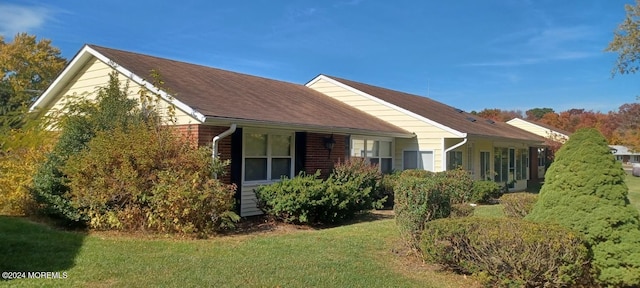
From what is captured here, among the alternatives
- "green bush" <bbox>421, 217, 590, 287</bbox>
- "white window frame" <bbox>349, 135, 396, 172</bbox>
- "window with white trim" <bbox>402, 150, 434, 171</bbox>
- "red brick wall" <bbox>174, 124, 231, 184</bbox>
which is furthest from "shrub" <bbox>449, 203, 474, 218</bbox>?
"window with white trim" <bbox>402, 150, 434, 171</bbox>

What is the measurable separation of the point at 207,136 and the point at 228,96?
2.76m

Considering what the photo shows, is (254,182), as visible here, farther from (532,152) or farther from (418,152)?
(532,152)

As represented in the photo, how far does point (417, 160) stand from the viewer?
17.8m

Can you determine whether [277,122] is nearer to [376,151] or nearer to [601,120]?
[376,151]

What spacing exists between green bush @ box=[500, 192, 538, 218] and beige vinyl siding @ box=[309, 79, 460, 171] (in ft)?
27.1

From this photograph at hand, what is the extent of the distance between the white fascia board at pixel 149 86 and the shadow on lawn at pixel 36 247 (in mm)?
3330

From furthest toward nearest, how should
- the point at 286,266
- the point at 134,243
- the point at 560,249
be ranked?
the point at 134,243 → the point at 286,266 → the point at 560,249

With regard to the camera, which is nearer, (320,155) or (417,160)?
(320,155)

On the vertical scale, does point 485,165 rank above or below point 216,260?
above

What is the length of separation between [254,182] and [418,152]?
7.85m

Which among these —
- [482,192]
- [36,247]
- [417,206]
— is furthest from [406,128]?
[36,247]

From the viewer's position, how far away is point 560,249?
5.41 metres

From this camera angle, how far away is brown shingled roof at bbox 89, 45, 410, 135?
1178 centimetres

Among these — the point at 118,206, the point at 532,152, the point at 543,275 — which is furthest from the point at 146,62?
the point at 532,152
